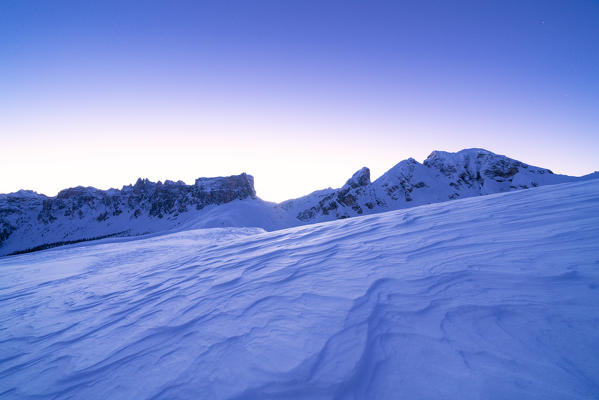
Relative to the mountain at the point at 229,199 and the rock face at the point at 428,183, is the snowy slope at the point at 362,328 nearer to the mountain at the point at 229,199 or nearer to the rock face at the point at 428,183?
the mountain at the point at 229,199

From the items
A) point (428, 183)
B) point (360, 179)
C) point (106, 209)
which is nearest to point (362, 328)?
point (360, 179)

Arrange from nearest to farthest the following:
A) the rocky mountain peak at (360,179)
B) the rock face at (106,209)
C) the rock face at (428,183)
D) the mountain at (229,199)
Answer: the rock face at (428,183) < the mountain at (229,199) < the rock face at (106,209) < the rocky mountain peak at (360,179)

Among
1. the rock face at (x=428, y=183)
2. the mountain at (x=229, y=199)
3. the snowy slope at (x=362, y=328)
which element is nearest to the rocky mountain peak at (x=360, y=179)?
the rock face at (x=428, y=183)

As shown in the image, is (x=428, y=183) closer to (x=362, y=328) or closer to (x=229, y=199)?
(x=229, y=199)

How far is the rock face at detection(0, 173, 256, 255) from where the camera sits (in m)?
81.8

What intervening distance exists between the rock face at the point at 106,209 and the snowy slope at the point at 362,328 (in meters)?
77.6

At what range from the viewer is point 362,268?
8.92 feet

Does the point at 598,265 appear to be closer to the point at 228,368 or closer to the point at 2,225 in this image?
the point at 228,368

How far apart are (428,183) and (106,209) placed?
13722 cm

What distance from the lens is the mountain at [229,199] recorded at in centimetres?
7812

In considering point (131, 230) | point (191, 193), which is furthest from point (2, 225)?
point (191, 193)

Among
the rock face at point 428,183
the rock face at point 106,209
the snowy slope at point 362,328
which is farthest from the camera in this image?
the rock face at point 106,209

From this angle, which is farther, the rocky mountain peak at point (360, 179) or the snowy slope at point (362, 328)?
the rocky mountain peak at point (360, 179)

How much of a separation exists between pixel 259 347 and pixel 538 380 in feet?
5.00
